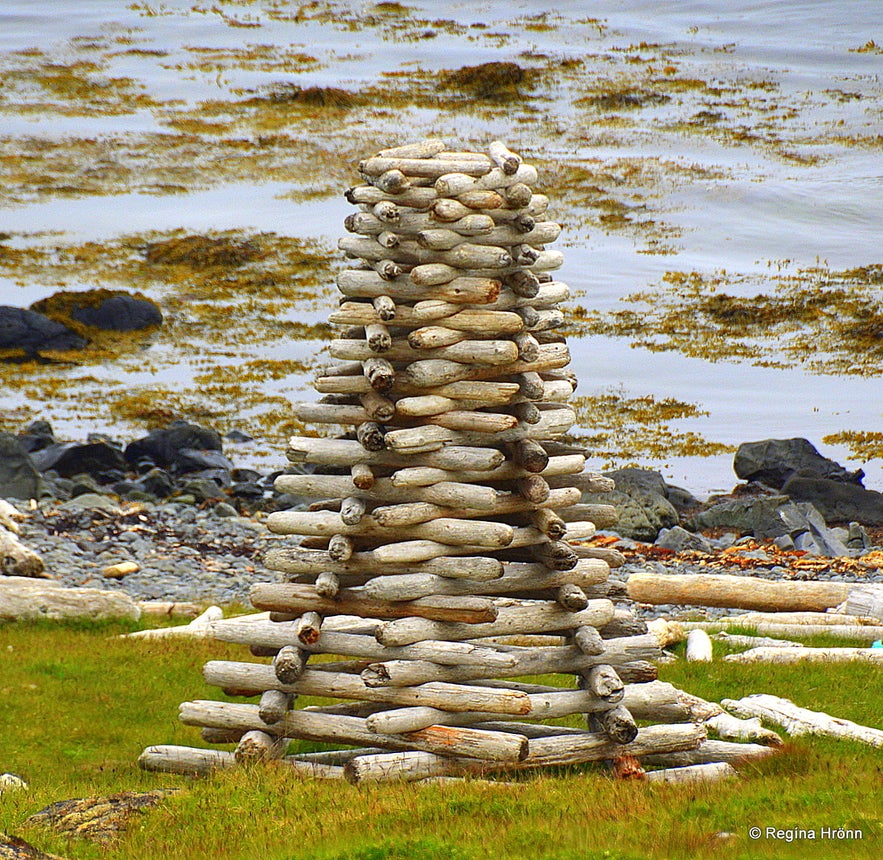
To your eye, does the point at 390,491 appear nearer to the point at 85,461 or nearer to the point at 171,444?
the point at 85,461

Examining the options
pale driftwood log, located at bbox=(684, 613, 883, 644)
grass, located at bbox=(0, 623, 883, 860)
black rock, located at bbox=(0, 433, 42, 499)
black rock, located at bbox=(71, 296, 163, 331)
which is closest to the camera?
grass, located at bbox=(0, 623, 883, 860)

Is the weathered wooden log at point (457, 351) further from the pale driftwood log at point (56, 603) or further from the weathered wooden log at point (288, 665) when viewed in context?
the pale driftwood log at point (56, 603)

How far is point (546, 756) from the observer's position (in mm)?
11375

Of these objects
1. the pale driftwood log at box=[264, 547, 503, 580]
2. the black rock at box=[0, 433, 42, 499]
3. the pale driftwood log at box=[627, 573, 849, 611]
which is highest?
the pale driftwood log at box=[264, 547, 503, 580]

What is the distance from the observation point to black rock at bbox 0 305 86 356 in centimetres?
4984

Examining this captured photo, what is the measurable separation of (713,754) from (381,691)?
3.74 meters

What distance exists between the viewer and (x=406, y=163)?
12250 mm

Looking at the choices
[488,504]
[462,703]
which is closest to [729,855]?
[462,703]

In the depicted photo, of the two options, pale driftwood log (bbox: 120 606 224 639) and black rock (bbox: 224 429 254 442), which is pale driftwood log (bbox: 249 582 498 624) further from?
black rock (bbox: 224 429 254 442)

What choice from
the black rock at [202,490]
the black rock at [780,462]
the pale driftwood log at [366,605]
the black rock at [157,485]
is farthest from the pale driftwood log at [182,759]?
the black rock at [780,462]

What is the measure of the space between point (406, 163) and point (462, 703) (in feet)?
18.2

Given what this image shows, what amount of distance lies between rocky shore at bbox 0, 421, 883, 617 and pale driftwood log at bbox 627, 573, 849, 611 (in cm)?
39
